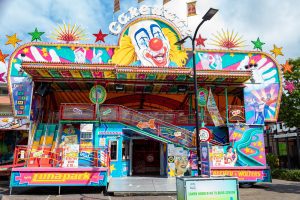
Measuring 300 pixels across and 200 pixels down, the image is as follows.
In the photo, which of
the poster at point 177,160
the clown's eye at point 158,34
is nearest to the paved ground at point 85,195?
the poster at point 177,160

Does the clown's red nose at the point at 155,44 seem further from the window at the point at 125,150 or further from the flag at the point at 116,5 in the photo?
the window at the point at 125,150

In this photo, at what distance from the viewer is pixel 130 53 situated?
808 inches

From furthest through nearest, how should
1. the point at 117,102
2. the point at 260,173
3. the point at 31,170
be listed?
the point at 117,102
the point at 260,173
the point at 31,170

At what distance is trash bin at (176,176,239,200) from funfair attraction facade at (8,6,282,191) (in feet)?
24.4

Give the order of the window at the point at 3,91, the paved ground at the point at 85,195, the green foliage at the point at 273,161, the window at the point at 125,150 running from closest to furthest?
the paved ground at the point at 85,195 → the window at the point at 125,150 → the green foliage at the point at 273,161 → the window at the point at 3,91

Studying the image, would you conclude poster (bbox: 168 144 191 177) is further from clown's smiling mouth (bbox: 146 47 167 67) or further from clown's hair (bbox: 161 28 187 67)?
clown's hair (bbox: 161 28 187 67)

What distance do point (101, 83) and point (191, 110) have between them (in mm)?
7201

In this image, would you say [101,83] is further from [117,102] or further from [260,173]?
[260,173]

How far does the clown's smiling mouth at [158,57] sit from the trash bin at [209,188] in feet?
44.4

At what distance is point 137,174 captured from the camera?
19.7 metres

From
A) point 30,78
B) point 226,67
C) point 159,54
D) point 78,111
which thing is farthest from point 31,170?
point 226,67

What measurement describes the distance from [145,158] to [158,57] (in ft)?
25.0

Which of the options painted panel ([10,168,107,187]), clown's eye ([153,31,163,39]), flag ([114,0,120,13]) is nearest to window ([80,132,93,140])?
painted panel ([10,168,107,187])

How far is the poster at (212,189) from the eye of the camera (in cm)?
775
